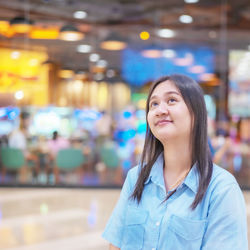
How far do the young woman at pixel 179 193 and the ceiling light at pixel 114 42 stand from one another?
7.16m

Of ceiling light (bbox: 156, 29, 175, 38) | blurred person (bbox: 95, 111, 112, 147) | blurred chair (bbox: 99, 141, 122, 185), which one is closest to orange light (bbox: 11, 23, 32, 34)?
blurred person (bbox: 95, 111, 112, 147)

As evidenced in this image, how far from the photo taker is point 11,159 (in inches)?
330

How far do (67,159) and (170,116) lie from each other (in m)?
7.32

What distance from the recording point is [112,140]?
8.40 meters

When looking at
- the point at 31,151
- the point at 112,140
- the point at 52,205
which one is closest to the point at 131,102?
the point at 112,140

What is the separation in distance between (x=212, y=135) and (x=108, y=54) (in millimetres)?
2579

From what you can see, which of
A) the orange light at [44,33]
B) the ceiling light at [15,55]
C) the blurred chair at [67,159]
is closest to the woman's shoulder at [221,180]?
the blurred chair at [67,159]

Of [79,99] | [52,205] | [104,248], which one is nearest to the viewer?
[104,248]

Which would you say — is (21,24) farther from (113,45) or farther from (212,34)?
(212,34)

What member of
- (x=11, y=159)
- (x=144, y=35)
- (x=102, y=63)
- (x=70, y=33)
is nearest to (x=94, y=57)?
(x=102, y=63)

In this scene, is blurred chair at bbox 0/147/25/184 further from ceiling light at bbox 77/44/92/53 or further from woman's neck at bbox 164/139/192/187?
woman's neck at bbox 164/139/192/187

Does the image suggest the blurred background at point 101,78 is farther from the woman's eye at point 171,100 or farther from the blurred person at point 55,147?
the woman's eye at point 171,100

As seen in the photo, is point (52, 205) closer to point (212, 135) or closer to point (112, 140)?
point (112, 140)

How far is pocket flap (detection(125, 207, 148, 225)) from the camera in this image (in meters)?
1.27
